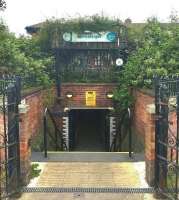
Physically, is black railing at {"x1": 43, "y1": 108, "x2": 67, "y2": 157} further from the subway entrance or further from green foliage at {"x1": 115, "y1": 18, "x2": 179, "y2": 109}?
green foliage at {"x1": 115, "y1": 18, "x2": 179, "y2": 109}

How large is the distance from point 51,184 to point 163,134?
242cm

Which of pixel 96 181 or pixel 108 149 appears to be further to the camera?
pixel 108 149

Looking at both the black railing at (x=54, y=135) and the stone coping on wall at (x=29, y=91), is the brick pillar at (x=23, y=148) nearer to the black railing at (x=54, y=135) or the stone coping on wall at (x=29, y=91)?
the stone coping on wall at (x=29, y=91)

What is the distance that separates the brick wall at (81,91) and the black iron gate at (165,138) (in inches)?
296

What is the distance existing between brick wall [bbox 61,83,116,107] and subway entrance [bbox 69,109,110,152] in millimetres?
779

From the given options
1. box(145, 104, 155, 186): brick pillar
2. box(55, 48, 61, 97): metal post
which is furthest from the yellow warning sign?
box(145, 104, 155, 186): brick pillar

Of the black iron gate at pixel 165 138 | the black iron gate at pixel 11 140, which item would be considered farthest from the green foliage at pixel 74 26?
the black iron gate at pixel 165 138

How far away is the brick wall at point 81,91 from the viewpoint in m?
15.0

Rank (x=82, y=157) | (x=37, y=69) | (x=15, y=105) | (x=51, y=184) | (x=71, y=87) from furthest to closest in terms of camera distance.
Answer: (x=71, y=87), (x=37, y=69), (x=82, y=157), (x=51, y=184), (x=15, y=105)

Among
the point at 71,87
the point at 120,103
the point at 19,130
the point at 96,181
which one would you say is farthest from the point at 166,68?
the point at 19,130

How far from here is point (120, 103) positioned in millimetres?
14430

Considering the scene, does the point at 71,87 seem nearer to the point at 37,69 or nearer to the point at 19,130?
the point at 37,69

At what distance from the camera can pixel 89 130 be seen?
2088cm

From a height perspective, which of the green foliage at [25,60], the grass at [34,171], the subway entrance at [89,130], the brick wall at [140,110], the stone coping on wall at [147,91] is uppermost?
the green foliage at [25,60]
